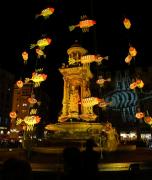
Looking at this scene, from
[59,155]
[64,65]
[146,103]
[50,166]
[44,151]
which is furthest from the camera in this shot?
[146,103]

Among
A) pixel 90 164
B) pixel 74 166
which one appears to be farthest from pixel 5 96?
pixel 74 166

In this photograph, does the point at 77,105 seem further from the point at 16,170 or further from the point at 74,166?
the point at 16,170

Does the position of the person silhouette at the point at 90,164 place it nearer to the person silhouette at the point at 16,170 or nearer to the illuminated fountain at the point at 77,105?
the person silhouette at the point at 16,170

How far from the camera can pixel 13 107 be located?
8162cm

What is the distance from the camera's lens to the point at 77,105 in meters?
22.8

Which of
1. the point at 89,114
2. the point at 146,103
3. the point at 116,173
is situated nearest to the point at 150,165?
the point at 116,173

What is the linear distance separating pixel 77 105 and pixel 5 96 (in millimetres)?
52270

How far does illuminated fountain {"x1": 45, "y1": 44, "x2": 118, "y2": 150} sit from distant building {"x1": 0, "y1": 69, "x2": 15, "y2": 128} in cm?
4946

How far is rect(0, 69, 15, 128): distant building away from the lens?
226ft

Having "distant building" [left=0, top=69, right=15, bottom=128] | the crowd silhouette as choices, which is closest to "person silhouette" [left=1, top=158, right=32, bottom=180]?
the crowd silhouette

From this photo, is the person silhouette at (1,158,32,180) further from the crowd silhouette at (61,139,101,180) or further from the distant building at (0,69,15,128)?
the distant building at (0,69,15,128)

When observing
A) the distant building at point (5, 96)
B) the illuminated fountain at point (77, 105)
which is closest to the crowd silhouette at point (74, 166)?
the illuminated fountain at point (77, 105)

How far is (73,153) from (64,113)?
60.5ft

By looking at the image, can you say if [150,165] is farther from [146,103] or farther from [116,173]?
[146,103]
